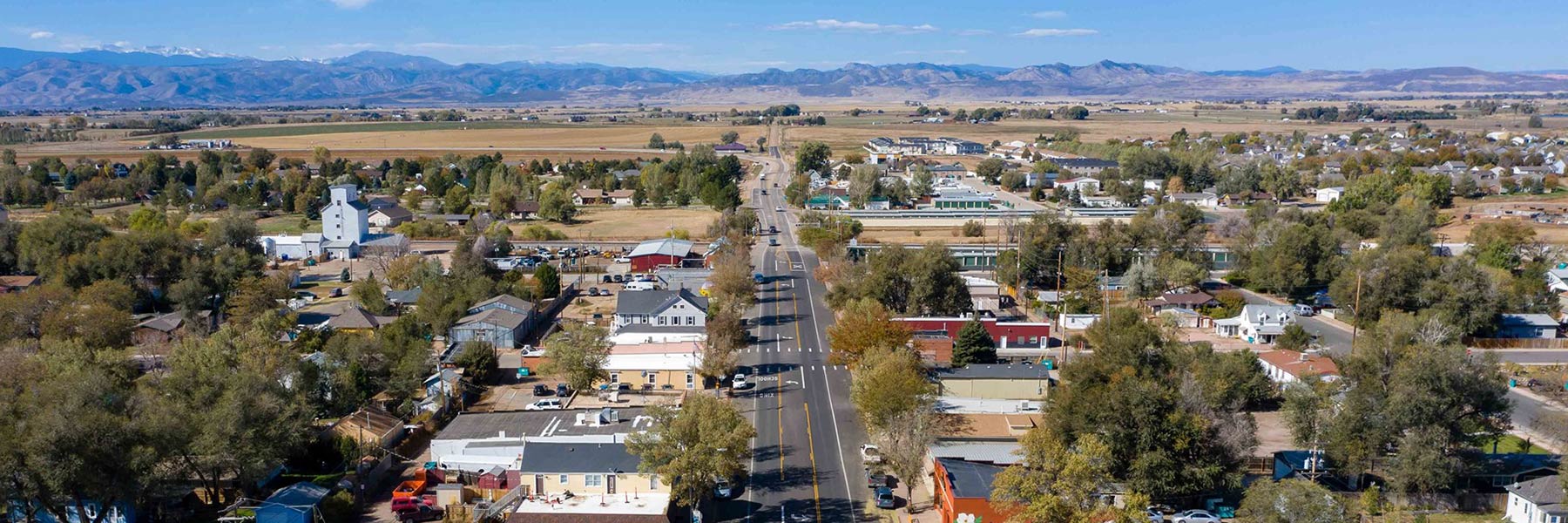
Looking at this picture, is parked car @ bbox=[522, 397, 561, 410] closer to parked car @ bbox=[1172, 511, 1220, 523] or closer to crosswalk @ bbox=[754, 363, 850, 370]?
crosswalk @ bbox=[754, 363, 850, 370]

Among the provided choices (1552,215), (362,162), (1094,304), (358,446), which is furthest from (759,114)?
(358,446)

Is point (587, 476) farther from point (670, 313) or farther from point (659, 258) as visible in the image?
point (659, 258)

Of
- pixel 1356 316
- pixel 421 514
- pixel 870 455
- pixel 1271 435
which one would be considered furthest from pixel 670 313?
pixel 1356 316

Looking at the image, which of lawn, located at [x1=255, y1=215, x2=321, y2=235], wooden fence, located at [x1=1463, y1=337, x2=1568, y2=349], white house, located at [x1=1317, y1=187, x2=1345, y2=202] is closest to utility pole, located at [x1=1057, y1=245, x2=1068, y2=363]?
wooden fence, located at [x1=1463, y1=337, x2=1568, y2=349]

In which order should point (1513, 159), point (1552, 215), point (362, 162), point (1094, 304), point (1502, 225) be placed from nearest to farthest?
point (1094, 304)
point (1502, 225)
point (1552, 215)
point (1513, 159)
point (362, 162)

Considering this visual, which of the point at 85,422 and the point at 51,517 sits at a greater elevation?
the point at 85,422

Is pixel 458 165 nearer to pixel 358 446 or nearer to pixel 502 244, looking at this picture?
pixel 502 244

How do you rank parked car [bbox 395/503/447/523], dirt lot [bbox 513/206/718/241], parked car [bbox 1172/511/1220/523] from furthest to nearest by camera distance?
dirt lot [bbox 513/206/718/241] < parked car [bbox 395/503/447/523] < parked car [bbox 1172/511/1220/523]
